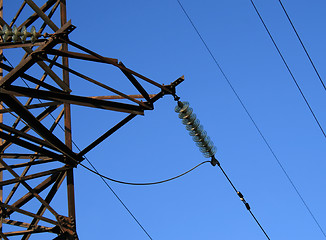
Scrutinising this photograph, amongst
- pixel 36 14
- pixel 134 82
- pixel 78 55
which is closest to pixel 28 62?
pixel 78 55

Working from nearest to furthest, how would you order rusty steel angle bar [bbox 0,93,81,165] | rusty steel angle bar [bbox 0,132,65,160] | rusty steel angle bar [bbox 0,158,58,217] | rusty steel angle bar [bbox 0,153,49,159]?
rusty steel angle bar [bbox 0,93,81,165], rusty steel angle bar [bbox 0,132,65,160], rusty steel angle bar [bbox 0,158,58,217], rusty steel angle bar [bbox 0,153,49,159]

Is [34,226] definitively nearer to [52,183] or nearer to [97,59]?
[52,183]

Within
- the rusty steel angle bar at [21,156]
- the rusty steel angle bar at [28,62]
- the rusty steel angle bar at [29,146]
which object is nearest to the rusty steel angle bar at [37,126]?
the rusty steel angle bar at [29,146]

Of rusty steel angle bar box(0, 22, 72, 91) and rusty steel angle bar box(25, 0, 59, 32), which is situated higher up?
rusty steel angle bar box(25, 0, 59, 32)

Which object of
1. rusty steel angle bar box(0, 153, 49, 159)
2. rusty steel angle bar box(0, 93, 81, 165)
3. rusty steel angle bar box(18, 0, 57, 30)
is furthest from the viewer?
rusty steel angle bar box(18, 0, 57, 30)

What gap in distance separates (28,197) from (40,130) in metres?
1.76

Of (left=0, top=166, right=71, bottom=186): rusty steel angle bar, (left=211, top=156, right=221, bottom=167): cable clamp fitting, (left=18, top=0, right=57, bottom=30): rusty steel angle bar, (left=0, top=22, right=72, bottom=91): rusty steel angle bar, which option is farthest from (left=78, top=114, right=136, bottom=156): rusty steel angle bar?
(left=18, top=0, right=57, bottom=30): rusty steel angle bar

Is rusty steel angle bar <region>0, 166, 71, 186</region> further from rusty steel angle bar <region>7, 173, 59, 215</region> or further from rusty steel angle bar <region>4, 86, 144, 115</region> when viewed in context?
rusty steel angle bar <region>4, 86, 144, 115</region>

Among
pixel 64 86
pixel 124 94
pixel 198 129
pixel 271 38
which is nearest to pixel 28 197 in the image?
pixel 64 86

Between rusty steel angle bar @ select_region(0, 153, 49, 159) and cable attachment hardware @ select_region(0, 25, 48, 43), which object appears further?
rusty steel angle bar @ select_region(0, 153, 49, 159)

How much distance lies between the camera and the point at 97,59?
10.7m

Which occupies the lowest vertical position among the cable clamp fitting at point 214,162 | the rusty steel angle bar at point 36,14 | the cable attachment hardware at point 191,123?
the cable clamp fitting at point 214,162

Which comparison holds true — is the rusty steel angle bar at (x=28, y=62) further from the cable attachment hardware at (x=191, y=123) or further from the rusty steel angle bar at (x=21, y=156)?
the rusty steel angle bar at (x=21, y=156)

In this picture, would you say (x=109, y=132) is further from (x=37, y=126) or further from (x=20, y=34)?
(x=20, y=34)
